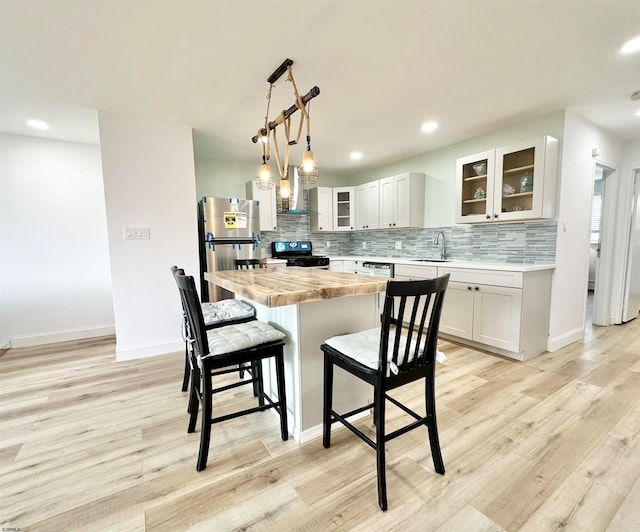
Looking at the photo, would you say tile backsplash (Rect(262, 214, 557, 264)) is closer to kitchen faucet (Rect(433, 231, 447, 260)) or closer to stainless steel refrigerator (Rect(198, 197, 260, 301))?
kitchen faucet (Rect(433, 231, 447, 260))

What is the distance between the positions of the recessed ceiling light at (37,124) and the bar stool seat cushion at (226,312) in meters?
2.63

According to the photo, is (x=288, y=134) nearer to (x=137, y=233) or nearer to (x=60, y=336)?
(x=137, y=233)

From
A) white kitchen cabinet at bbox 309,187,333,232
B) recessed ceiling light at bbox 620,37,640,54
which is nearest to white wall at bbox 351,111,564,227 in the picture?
recessed ceiling light at bbox 620,37,640,54

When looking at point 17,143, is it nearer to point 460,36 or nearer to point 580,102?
point 460,36

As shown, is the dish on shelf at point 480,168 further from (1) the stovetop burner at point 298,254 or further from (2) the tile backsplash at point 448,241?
(1) the stovetop burner at point 298,254

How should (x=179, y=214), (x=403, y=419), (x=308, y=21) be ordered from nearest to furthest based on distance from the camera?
(x=308, y=21)
(x=403, y=419)
(x=179, y=214)

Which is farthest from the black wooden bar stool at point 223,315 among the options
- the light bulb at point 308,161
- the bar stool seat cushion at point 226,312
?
the light bulb at point 308,161

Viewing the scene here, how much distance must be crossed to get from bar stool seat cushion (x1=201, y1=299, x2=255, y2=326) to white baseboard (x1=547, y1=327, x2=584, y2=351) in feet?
9.98

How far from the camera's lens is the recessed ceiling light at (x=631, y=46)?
1.85 meters

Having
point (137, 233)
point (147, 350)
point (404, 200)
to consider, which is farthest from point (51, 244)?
point (404, 200)

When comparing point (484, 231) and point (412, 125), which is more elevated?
point (412, 125)

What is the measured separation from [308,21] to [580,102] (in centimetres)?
263

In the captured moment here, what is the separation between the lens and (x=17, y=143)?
10.8 feet

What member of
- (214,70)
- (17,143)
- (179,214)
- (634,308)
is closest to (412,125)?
(214,70)
